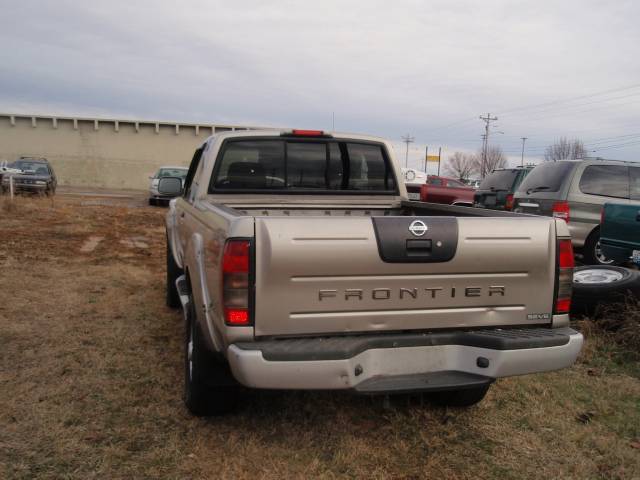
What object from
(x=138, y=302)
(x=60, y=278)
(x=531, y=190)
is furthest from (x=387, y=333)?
(x=531, y=190)

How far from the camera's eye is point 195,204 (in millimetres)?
4148

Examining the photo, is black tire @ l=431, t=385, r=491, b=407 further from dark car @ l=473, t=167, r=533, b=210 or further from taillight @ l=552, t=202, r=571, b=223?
dark car @ l=473, t=167, r=533, b=210

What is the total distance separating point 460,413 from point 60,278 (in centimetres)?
580

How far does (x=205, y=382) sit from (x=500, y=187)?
9.71 metres

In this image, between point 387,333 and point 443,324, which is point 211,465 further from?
point 443,324

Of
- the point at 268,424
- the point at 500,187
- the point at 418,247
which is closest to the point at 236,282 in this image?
the point at 418,247

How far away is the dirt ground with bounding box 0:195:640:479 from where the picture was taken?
3.00 m

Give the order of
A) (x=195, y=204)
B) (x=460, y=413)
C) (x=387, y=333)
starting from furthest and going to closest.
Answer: (x=195, y=204) < (x=460, y=413) < (x=387, y=333)

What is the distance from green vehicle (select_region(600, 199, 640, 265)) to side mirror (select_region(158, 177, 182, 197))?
4.66m

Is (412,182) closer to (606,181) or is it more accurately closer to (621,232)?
(606,181)

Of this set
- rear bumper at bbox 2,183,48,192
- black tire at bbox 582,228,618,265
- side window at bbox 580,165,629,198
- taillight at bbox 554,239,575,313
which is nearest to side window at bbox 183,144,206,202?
taillight at bbox 554,239,575,313

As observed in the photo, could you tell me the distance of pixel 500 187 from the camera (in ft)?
38.1

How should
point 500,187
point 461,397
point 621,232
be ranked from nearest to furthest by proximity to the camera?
point 461,397
point 621,232
point 500,187

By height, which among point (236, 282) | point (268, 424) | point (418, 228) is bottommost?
point (268, 424)
